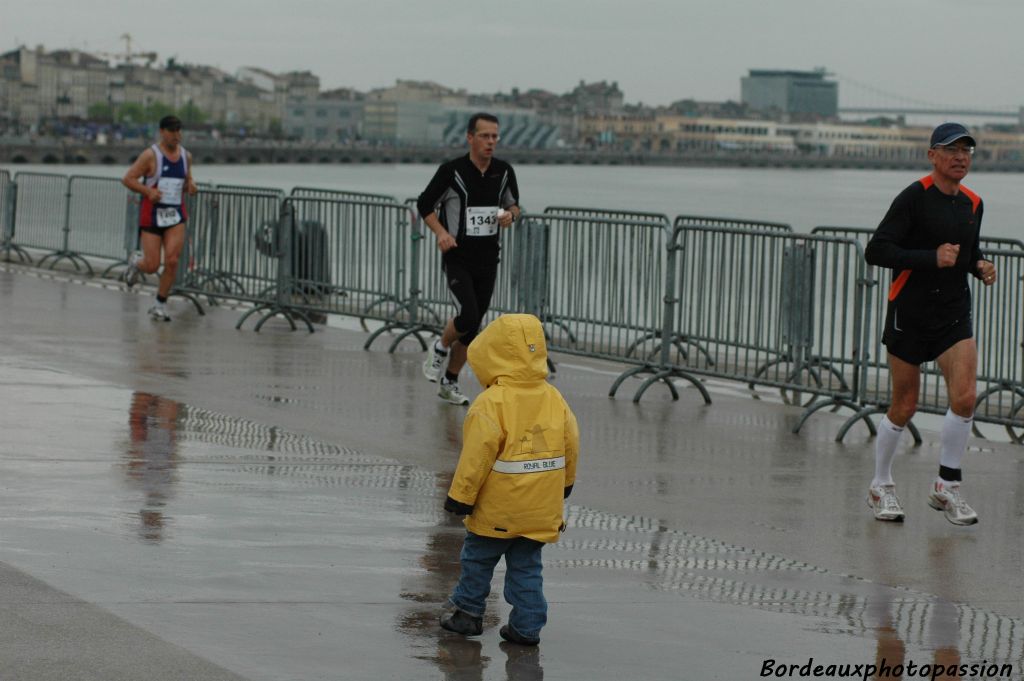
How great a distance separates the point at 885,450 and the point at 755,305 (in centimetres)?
411

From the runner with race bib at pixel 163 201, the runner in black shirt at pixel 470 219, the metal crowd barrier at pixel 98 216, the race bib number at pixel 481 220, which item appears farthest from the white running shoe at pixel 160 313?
the race bib number at pixel 481 220

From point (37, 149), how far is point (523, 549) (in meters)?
181

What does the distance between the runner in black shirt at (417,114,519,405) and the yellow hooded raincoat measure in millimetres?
5652

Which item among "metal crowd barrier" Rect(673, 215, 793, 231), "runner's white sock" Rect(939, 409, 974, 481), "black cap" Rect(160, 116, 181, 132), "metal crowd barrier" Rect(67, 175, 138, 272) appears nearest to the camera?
"runner's white sock" Rect(939, 409, 974, 481)

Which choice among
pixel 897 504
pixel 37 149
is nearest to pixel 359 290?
pixel 897 504

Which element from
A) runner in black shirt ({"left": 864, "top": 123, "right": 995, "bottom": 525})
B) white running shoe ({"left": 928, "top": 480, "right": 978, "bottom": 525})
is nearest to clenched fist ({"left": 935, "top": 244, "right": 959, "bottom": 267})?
runner in black shirt ({"left": 864, "top": 123, "right": 995, "bottom": 525})

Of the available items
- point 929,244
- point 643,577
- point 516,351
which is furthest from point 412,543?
point 929,244

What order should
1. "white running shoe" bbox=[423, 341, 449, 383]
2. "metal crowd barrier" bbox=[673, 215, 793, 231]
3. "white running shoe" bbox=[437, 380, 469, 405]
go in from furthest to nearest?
"metal crowd barrier" bbox=[673, 215, 793, 231] → "white running shoe" bbox=[423, 341, 449, 383] → "white running shoe" bbox=[437, 380, 469, 405]

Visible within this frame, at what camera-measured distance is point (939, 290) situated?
8.49 m

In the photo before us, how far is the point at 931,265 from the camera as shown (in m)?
8.35

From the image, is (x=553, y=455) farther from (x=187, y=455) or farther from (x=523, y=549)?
(x=187, y=455)

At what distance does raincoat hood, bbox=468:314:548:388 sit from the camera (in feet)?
19.9

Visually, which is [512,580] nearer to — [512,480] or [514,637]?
[514,637]

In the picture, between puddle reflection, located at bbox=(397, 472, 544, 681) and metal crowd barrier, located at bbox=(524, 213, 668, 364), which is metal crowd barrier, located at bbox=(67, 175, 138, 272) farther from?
puddle reflection, located at bbox=(397, 472, 544, 681)
